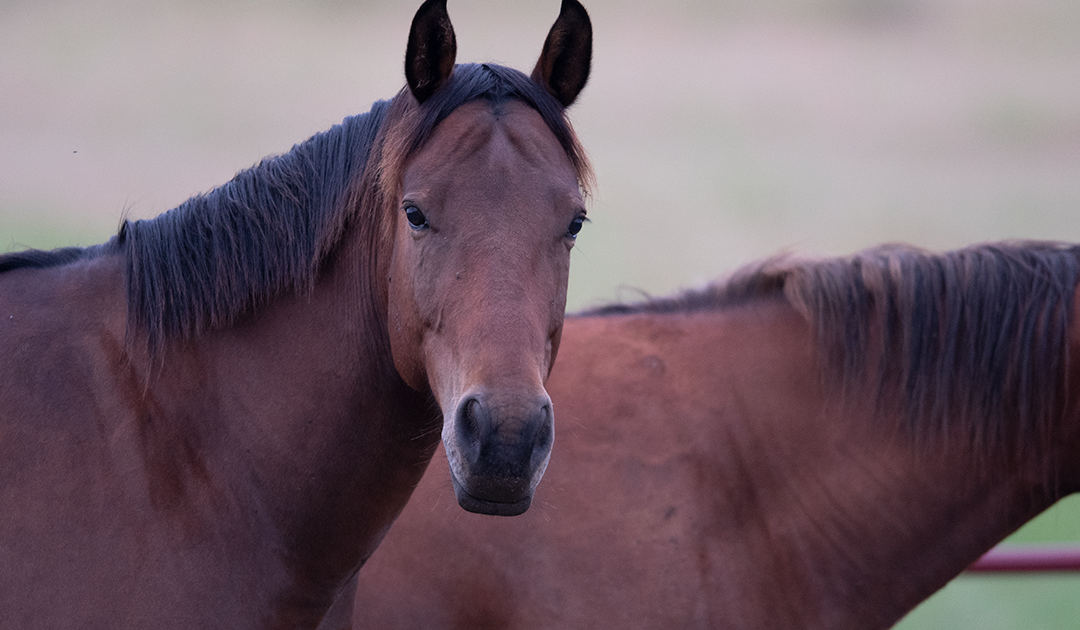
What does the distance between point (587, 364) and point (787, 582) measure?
961 millimetres

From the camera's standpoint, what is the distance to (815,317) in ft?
9.55

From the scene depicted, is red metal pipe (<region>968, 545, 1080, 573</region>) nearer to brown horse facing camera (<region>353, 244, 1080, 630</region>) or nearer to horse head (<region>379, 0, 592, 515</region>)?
brown horse facing camera (<region>353, 244, 1080, 630</region>)

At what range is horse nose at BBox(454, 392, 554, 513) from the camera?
172 centimetres

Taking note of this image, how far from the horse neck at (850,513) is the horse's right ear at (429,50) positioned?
154 cm

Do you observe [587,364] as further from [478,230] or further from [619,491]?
[478,230]

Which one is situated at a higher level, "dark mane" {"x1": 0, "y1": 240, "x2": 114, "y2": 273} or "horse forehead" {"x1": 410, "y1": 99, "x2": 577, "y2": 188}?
"horse forehead" {"x1": 410, "y1": 99, "x2": 577, "y2": 188}

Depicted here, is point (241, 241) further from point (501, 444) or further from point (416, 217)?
point (501, 444)

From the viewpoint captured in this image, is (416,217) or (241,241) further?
(241,241)

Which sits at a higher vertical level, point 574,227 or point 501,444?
point 574,227

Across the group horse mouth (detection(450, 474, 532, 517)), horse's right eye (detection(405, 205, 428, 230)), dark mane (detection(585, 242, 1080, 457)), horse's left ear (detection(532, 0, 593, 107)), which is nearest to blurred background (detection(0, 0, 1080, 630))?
dark mane (detection(585, 242, 1080, 457))

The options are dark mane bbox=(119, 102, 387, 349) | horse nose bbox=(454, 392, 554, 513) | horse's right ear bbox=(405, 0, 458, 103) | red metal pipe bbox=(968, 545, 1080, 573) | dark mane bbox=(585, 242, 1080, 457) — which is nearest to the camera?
horse nose bbox=(454, 392, 554, 513)

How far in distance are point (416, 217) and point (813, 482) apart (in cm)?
164

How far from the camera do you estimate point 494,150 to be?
6.57ft

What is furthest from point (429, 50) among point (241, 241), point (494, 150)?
point (241, 241)
